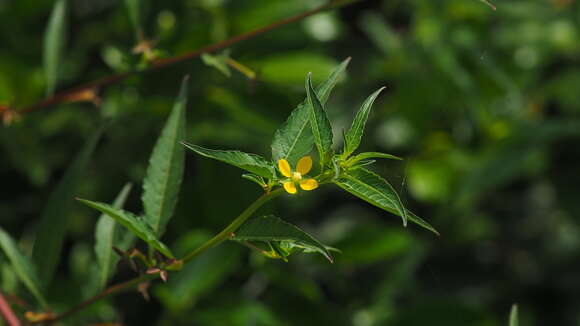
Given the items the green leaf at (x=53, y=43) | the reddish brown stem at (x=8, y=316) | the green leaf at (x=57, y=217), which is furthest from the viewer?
the green leaf at (x=53, y=43)

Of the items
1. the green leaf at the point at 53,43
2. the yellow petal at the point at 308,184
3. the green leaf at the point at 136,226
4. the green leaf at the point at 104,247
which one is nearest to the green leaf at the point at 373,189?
the yellow petal at the point at 308,184

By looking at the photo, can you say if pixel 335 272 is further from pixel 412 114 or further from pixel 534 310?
pixel 534 310

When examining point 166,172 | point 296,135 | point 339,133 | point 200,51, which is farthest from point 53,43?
point 339,133

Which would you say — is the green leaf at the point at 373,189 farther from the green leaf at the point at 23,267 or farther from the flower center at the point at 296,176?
the green leaf at the point at 23,267

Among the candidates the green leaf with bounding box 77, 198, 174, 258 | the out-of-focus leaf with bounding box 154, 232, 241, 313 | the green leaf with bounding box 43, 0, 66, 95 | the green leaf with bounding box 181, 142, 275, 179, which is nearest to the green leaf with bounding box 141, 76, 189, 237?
the green leaf with bounding box 77, 198, 174, 258

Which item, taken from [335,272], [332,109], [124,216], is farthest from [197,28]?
[124,216]
